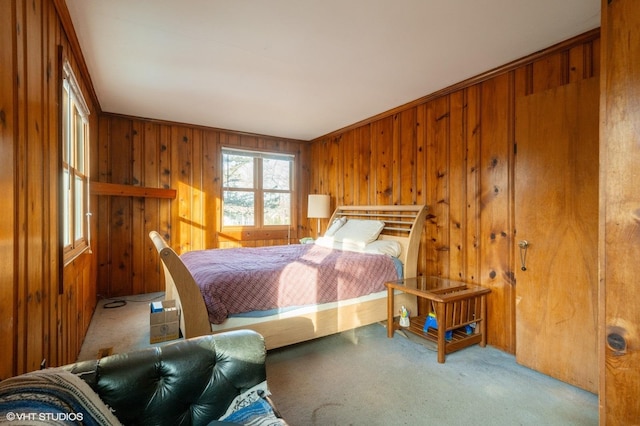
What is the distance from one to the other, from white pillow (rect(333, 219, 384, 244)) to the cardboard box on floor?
6.60ft

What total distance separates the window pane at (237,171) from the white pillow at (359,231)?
6.25ft

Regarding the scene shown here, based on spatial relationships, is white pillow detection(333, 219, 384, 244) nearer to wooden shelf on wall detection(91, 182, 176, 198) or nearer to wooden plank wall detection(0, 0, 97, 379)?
wooden shelf on wall detection(91, 182, 176, 198)

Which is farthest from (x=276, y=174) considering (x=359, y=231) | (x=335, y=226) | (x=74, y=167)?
(x=74, y=167)

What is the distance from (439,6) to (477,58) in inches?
33.4

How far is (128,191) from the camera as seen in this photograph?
13.0 ft

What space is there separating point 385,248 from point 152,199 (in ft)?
10.8

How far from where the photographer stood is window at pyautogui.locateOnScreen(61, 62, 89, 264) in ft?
7.22

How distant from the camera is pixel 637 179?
93cm

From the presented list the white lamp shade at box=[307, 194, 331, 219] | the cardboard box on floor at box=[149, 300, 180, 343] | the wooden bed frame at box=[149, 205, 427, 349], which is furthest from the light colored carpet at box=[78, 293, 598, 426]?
the white lamp shade at box=[307, 194, 331, 219]

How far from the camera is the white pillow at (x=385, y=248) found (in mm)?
3328

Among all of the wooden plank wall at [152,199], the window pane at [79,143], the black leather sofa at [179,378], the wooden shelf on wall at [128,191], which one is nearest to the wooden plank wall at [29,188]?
the black leather sofa at [179,378]

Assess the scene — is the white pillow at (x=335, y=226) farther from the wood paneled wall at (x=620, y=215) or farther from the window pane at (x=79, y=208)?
the wood paneled wall at (x=620, y=215)

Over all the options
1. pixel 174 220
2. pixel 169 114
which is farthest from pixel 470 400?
pixel 169 114

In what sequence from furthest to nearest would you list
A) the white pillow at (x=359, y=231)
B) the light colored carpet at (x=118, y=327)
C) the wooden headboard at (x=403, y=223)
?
1. the white pillow at (x=359, y=231)
2. the wooden headboard at (x=403, y=223)
3. the light colored carpet at (x=118, y=327)
